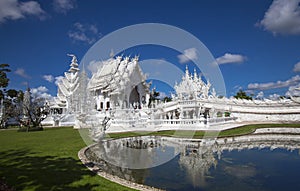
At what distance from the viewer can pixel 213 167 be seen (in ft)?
21.5

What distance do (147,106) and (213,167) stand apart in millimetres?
19451

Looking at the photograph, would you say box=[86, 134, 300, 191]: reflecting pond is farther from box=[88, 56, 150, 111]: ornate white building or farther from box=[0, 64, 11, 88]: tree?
box=[0, 64, 11, 88]: tree

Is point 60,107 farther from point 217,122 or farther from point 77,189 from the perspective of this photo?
point 77,189

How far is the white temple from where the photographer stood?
734 inches

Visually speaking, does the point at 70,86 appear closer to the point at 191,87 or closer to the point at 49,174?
the point at 191,87

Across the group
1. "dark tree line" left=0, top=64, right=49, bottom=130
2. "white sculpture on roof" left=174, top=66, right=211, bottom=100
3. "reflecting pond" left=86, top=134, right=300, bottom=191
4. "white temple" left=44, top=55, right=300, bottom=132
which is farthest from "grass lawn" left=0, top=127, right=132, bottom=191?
"white sculpture on roof" left=174, top=66, right=211, bottom=100

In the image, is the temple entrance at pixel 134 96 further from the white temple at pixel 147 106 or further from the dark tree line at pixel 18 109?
the dark tree line at pixel 18 109

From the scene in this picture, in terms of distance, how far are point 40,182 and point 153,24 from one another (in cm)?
873

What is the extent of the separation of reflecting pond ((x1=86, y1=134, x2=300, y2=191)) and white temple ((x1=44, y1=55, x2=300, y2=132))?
463cm

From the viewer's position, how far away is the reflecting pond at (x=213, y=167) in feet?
16.9

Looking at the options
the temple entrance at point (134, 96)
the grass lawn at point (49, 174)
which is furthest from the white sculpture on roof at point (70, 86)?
the grass lawn at point (49, 174)

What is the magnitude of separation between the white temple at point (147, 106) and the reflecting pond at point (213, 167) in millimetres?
4628

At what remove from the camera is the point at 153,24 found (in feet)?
34.9

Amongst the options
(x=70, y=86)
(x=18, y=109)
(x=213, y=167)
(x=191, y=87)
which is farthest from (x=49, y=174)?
(x=18, y=109)
